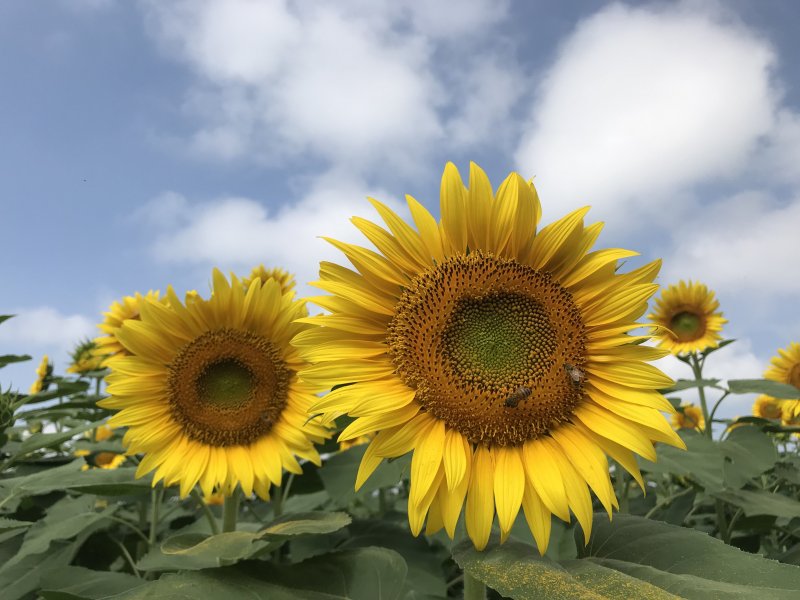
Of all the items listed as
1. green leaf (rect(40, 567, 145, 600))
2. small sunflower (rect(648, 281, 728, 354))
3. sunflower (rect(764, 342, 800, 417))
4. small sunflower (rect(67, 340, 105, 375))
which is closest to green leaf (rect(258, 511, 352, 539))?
green leaf (rect(40, 567, 145, 600))

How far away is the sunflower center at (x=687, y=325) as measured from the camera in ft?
23.2

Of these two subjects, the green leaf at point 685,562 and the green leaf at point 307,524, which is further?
the green leaf at point 307,524

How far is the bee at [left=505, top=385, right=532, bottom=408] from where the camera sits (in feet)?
7.05

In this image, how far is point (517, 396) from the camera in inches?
85.0

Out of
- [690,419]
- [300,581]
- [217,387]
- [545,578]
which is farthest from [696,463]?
[690,419]

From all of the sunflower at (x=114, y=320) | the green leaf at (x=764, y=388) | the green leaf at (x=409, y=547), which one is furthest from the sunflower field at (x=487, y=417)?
the sunflower at (x=114, y=320)

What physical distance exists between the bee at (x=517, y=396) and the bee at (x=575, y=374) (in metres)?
0.14

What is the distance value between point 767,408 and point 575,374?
24.2 feet

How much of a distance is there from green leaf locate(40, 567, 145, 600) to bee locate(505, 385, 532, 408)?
1635 millimetres

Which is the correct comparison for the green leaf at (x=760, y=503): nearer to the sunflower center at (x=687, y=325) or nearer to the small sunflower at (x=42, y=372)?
the sunflower center at (x=687, y=325)

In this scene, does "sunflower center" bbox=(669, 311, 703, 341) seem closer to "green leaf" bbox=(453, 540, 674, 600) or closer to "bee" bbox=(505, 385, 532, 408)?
"bee" bbox=(505, 385, 532, 408)

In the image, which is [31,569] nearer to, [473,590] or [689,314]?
[473,590]

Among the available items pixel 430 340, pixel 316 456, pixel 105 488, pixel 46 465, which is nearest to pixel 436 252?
pixel 430 340

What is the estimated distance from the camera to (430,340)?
2238 mm
